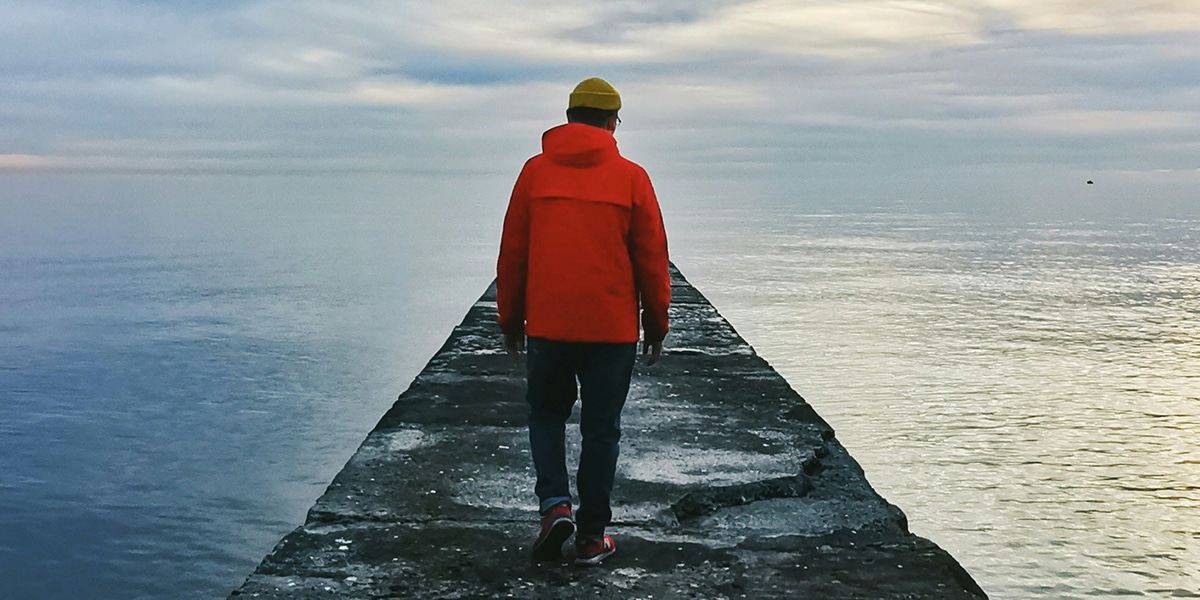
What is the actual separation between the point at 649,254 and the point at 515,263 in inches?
17.5

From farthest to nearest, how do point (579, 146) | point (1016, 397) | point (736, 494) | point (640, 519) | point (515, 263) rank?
1. point (1016, 397)
2. point (736, 494)
3. point (640, 519)
4. point (515, 263)
5. point (579, 146)

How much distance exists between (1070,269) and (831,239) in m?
30.1

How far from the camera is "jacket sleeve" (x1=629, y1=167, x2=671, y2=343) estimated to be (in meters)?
3.51

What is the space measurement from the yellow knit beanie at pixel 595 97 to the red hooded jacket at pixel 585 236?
0.08 meters

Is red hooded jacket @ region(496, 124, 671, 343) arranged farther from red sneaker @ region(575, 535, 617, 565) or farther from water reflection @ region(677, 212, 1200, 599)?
water reflection @ region(677, 212, 1200, 599)

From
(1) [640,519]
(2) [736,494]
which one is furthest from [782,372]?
(1) [640,519]

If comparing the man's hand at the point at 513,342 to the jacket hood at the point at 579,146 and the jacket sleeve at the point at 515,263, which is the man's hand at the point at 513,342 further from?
the jacket hood at the point at 579,146

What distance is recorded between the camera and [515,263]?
3637 millimetres

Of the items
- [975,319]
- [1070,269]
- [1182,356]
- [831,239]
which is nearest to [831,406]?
[1182,356]

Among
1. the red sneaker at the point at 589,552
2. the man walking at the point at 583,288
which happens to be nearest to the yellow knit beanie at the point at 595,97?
the man walking at the point at 583,288

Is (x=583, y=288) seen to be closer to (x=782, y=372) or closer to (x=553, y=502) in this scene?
(x=553, y=502)

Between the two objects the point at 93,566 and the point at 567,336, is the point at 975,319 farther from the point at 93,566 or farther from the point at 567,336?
the point at 567,336

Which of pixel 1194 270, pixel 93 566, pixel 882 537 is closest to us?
pixel 882 537

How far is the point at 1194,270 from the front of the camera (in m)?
62.6
